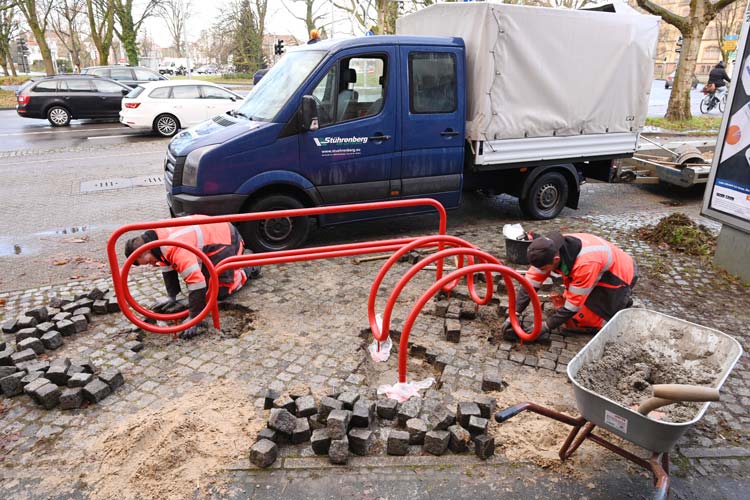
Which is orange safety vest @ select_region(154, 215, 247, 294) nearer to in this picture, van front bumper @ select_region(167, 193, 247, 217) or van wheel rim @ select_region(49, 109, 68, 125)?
van front bumper @ select_region(167, 193, 247, 217)

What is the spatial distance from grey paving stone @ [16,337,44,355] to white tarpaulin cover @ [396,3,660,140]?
17.9 ft

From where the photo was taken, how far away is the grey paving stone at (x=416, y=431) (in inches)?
137

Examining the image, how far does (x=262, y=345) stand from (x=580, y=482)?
274 cm

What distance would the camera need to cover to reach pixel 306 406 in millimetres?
3633

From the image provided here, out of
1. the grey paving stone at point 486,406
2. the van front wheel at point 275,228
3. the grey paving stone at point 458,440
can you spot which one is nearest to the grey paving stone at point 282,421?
the grey paving stone at point 458,440

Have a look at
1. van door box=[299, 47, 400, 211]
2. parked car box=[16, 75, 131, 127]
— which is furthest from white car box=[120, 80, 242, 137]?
van door box=[299, 47, 400, 211]

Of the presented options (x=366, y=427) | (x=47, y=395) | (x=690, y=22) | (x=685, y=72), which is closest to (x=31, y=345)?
(x=47, y=395)

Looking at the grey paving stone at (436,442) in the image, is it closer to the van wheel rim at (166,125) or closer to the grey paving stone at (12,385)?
the grey paving stone at (12,385)

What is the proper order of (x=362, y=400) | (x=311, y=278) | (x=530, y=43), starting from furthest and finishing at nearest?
(x=530, y=43) < (x=311, y=278) < (x=362, y=400)

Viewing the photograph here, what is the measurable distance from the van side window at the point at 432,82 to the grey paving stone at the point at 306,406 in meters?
4.18

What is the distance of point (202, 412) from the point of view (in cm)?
379

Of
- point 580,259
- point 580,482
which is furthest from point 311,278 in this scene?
point 580,482

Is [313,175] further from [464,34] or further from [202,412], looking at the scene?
[202,412]

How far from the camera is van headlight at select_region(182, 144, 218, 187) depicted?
5992 mm
